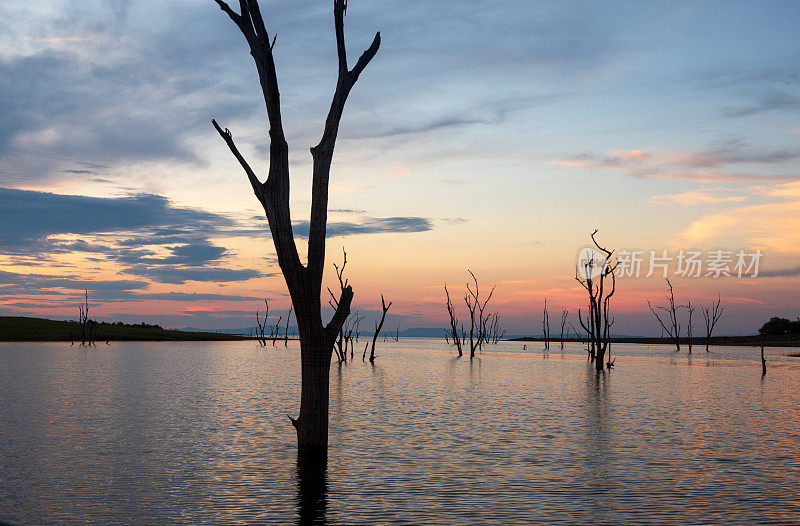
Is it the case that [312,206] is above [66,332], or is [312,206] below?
above

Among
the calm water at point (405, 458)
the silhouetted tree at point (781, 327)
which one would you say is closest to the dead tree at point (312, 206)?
the calm water at point (405, 458)

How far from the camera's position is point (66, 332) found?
108m

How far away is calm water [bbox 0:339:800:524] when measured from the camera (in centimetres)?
1045

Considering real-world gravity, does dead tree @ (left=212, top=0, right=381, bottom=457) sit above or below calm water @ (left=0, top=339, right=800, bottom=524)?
above

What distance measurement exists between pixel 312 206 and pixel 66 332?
354ft

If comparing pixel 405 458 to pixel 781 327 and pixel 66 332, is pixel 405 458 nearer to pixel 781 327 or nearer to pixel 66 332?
pixel 66 332

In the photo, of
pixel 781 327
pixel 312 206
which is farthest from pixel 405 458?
pixel 781 327

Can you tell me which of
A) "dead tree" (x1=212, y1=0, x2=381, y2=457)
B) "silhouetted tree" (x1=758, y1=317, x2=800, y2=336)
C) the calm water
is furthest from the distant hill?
"silhouetted tree" (x1=758, y1=317, x2=800, y2=336)

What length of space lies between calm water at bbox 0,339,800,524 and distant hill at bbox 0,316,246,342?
7913 centimetres

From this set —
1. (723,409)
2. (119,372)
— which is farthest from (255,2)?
(119,372)

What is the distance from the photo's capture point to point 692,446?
16609 millimetres

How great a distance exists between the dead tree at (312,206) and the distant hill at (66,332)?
93.1 m

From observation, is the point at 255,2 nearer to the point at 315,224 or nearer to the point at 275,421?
the point at 315,224

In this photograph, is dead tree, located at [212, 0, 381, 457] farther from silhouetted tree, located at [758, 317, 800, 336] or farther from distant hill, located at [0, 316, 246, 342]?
silhouetted tree, located at [758, 317, 800, 336]
